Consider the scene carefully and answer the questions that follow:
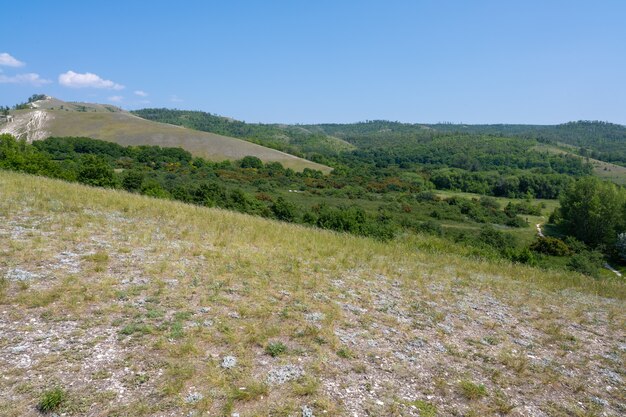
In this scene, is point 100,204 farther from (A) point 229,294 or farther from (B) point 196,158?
(B) point 196,158

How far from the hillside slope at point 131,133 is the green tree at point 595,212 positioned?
7209cm

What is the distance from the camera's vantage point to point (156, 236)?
46.1ft

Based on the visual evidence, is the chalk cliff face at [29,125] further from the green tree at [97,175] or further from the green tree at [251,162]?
the green tree at [97,175]

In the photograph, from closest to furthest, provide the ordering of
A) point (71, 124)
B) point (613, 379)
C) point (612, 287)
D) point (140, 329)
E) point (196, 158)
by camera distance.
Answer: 1. point (140, 329)
2. point (613, 379)
3. point (612, 287)
4. point (196, 158)
5. point (71, 124)

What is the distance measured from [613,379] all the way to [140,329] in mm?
9500

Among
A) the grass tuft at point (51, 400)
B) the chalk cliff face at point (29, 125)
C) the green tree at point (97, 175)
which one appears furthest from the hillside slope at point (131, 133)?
the grass tuft at point (51, 400)

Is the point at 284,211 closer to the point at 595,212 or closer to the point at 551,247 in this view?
the point at 551,247

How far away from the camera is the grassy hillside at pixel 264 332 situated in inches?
237

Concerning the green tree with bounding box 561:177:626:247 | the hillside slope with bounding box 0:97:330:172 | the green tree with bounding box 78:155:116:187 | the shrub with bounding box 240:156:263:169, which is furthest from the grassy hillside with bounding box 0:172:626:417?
the hillside slope with bounding box 0:97:330:172

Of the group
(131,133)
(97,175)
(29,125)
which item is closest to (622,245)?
(97,175)

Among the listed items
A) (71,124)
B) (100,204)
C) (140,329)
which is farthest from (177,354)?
(71,124)

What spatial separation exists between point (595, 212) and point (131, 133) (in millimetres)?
123256

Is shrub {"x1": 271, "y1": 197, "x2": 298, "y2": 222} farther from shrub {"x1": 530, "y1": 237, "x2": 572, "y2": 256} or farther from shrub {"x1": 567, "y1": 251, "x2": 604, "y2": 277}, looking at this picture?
shrub {"x1": 530, "y1": 237, "x2": 572, "y2": 256}

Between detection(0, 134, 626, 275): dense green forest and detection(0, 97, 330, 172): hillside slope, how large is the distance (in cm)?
776
